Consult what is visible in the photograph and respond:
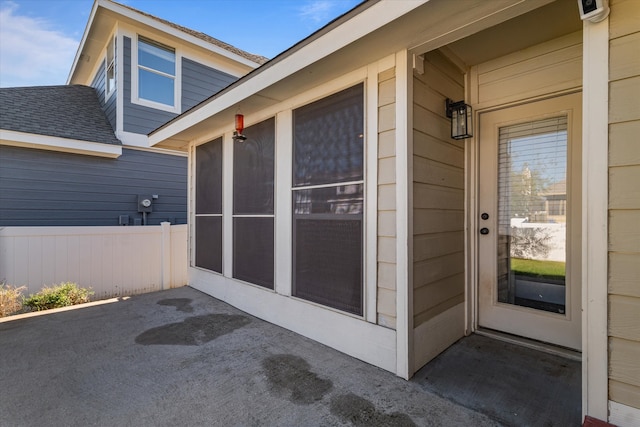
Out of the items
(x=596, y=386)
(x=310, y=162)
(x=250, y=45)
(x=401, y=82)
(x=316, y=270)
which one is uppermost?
(x=250, y=45)

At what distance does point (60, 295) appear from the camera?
13.3 feet

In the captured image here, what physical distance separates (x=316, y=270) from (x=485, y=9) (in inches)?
87.3

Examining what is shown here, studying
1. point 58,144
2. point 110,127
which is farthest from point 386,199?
point 110,127

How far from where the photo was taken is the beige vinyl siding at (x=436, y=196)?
2.30 m

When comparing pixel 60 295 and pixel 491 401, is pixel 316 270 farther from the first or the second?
pixel 60 295

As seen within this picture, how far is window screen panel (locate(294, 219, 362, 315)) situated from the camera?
8.28ft

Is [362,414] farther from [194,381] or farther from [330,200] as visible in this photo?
[330,200]

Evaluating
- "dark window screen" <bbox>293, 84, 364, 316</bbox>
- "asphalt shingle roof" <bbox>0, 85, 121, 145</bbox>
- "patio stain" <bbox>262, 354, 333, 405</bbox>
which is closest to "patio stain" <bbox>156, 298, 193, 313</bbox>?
"dark window screen" <bbox>293, 84, 364, 316</bbox>

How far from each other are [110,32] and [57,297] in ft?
16.7

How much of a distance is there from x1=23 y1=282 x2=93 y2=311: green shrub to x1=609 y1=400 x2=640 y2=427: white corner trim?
215 inches

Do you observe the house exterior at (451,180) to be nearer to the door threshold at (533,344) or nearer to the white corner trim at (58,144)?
the door threshold at (533,344)

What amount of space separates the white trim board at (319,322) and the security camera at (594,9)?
2.12 metres

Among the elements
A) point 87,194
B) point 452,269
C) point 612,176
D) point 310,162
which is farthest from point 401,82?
point 87,194

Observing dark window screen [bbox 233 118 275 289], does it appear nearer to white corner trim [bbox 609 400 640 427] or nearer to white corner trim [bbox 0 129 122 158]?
white corner trim [bbox 609 400 640 427]
